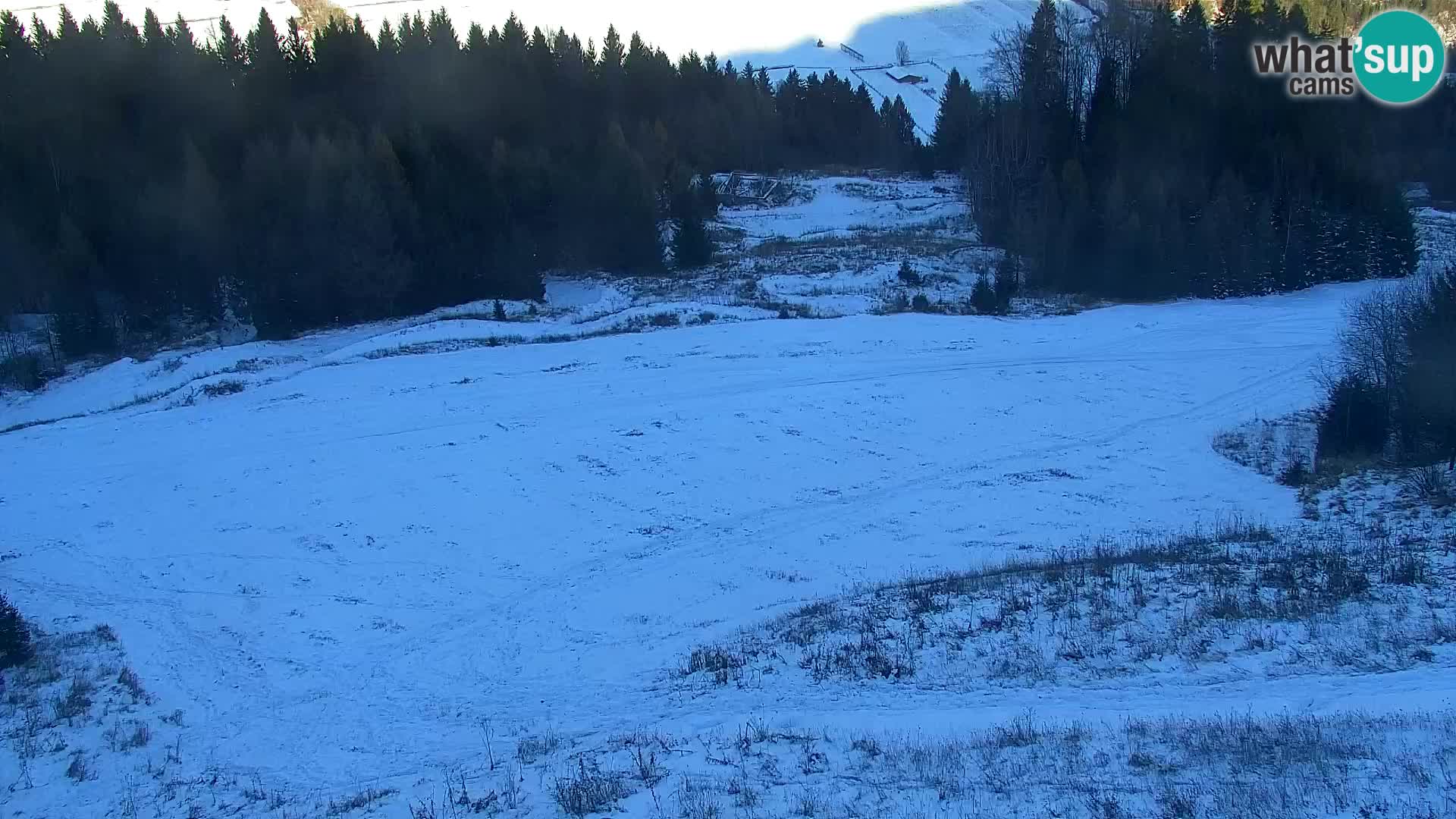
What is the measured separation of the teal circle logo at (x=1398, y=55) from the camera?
2833 centimetres

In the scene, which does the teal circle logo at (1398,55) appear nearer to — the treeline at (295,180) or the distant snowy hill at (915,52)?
the treeline at (295,180)

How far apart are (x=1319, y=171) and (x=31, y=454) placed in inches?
1591

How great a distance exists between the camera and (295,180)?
33.5m

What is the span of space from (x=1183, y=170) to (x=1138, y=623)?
32.6 metres

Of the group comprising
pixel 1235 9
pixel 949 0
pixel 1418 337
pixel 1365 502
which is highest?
pixel 949 0

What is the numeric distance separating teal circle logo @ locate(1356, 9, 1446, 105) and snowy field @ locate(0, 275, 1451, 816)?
9.27 metres

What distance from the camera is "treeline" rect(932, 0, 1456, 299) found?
33.8 metres

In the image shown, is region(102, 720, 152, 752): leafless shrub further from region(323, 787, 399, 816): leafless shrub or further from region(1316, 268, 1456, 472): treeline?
region(1316, 268, 1456, 472): treeline

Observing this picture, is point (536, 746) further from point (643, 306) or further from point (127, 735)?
point (643, 306)

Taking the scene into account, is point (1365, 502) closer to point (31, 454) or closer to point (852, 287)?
point (852, 287)

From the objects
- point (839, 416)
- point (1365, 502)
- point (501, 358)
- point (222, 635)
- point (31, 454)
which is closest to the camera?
point (222, 635)

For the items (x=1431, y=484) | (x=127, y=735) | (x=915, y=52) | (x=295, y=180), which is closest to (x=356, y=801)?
(x=127, y=735)

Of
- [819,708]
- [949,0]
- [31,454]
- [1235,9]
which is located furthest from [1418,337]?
[949,0]

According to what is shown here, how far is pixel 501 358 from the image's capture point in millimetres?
23328
